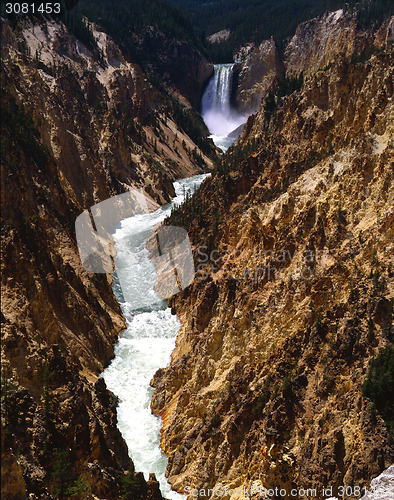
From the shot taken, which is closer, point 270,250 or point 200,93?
point 270,250

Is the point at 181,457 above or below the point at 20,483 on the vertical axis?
below

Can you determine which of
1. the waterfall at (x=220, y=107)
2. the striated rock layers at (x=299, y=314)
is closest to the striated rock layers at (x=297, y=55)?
the waterfall at (x=220, y=107)

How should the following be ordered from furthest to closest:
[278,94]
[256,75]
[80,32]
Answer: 1. [256,75]
2. [80,32]
3. [278,94]

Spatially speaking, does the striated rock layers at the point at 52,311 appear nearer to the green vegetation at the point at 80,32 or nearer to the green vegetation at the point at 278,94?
the green vegetation at the point at 278,94

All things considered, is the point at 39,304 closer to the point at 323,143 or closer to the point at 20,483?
the point at 20,483

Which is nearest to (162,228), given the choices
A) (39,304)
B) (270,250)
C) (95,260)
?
(95,260)

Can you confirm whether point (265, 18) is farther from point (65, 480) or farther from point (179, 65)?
point (65, 480)

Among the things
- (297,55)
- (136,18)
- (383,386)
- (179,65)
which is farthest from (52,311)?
(136,18)
